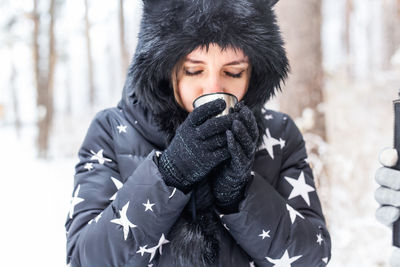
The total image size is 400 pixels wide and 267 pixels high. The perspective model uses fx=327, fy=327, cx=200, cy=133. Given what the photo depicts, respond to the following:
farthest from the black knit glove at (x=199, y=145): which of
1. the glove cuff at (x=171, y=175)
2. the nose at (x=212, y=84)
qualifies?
the nose at (x=212, y=84)

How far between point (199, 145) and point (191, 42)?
0.95ft

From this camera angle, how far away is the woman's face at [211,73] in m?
0.86

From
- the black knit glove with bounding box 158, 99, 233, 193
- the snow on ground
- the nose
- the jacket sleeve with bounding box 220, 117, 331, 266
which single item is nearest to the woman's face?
the nose

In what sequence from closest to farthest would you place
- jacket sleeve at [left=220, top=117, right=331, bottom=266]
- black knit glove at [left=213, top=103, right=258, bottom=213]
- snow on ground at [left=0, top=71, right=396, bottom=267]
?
black knit glove at [left=213, top=103, right=258, bottom=213], jacket sleeve at [left=220, top=117, right=331, bottom=266], snow on ground at [left=0, top=71, right=396, bottom=267]

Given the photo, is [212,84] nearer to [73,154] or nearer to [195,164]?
[195,164]

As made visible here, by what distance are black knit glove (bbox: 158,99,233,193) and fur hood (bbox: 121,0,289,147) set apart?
6.9 inches

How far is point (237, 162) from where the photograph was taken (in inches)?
28.3

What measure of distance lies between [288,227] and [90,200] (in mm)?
527

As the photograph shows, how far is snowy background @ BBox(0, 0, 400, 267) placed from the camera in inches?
76.7

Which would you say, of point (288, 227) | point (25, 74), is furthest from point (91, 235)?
point (25, 74)

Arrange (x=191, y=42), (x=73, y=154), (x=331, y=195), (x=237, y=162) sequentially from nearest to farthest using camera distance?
(x=237, y=162), (x=191, y=42), (x=331, y=195), (x=73, y=154)

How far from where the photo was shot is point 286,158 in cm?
104

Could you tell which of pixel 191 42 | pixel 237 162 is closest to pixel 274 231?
pixel 237 162

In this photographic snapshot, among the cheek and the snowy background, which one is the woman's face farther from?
the snowy background
